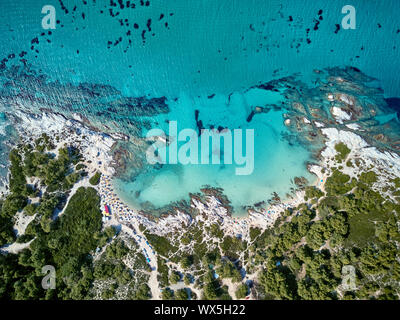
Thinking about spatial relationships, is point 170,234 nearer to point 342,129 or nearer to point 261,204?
point 261,204

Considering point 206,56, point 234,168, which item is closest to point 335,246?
point 234,168

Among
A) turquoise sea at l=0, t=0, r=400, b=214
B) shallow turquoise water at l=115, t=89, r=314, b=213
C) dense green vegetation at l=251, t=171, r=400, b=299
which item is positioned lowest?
dense green vegetation at l=251, t=171, r=400, b=299

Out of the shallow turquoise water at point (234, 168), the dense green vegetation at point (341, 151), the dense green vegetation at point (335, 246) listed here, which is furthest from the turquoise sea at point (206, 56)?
the dense green vegetation at point (335, 246)

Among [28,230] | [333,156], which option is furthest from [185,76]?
[28,230]

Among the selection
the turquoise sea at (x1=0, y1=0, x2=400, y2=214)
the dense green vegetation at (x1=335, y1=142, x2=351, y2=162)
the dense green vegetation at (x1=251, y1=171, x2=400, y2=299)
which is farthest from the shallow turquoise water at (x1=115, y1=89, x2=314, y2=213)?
the dense green vegetation at (x1=251, y1=171, x2=400, y2=299)

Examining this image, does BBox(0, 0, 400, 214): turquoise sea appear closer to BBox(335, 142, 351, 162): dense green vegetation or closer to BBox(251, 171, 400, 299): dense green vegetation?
BBox(335, 142, 351, 162): dense green vegetation

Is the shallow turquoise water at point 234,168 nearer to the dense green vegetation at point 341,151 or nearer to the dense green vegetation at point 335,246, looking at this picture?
the dense green vegetation at point 341,151

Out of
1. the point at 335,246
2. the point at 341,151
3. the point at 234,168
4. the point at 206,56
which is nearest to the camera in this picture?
the point at 335,246

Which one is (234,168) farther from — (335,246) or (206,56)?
(335,246)

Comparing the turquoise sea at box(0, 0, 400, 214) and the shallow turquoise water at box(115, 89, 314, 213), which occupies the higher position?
the turquoise sea at box(0, 0, 400, 214)
